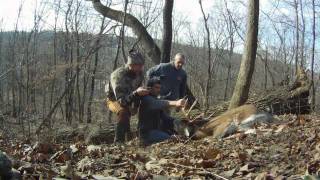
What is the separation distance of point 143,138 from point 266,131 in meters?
1.93

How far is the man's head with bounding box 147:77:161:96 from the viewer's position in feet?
26.5

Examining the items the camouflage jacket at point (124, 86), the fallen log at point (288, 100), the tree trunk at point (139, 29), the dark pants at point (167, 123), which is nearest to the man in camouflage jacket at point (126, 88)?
the camouflage jacket at point (124, 86)

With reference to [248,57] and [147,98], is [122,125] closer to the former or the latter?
[147,98]

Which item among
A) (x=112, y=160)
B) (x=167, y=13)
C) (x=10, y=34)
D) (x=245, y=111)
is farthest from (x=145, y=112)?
(x=10, y=34)

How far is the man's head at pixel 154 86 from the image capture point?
8.07 meters

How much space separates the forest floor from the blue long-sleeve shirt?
2.27 meters

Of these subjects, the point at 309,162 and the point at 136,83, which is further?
the point at 136,83

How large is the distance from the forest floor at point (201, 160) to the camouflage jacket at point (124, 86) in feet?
3.73

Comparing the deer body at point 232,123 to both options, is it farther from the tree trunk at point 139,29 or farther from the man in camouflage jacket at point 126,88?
the tree trunk at point 139,29

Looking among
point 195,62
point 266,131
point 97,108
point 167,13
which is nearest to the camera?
point 266,131

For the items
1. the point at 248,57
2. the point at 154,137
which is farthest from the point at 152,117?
the point at 248,57

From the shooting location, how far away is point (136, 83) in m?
8.02

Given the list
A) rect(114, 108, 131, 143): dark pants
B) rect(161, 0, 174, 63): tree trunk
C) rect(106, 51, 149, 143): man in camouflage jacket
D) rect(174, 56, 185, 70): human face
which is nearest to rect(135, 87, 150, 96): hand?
rect(106, 51, 149, 143): man in camouflage jacket

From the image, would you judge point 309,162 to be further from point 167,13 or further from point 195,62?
point 195,62
